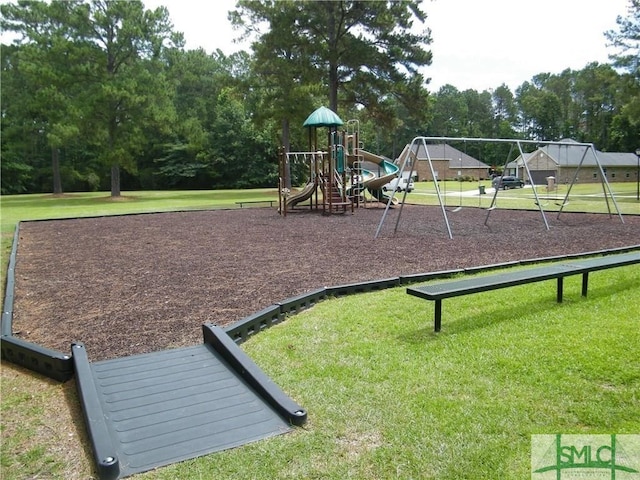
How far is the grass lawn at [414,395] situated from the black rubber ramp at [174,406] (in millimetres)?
129

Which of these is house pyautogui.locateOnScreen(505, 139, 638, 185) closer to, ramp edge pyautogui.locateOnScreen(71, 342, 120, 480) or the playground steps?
the playground steps

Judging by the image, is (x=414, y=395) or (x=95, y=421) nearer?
(x=95, y=421)

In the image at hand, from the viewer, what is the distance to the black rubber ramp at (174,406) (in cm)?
265

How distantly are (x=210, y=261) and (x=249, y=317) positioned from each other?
13.4 ft

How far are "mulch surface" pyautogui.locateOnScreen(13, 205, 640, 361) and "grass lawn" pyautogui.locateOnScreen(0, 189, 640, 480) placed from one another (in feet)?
3.28

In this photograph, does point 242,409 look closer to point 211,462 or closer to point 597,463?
point 211,462

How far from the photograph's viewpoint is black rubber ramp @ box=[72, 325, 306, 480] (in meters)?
2.65

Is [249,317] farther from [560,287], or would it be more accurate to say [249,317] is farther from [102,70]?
[102,70]

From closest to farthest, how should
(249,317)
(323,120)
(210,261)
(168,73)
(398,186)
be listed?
(249,317)
(210,261)
(398,186)
(323,120)
(168,73)

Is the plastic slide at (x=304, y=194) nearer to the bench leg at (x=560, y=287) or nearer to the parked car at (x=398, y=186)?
the parked car at (x=398, y=186)

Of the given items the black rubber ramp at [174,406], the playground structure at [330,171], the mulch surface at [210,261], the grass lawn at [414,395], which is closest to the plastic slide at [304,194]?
the playground structure at [330,171]

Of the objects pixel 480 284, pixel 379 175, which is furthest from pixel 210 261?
pixel 379 175

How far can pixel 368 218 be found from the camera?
15938 millimetres

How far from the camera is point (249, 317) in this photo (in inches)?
180
